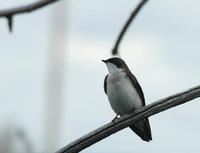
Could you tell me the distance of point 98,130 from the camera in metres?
3.90

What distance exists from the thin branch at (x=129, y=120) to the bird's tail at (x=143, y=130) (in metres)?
2.08

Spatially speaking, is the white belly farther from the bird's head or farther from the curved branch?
the curved branch

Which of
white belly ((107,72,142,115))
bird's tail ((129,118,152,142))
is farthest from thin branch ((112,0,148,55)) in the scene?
white belly ((107,72,142,115))

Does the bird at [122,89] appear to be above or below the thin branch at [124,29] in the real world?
below

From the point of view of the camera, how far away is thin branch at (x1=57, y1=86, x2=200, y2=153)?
382cm

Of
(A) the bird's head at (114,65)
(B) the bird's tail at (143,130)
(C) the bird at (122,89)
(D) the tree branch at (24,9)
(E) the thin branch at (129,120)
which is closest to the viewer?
(E) the thin branch at (129,120)

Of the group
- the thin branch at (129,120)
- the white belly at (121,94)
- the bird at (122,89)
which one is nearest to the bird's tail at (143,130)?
the bird at (122,89)

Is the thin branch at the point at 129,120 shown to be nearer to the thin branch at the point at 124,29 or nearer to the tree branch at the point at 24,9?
the thin branch at the point at 124,29

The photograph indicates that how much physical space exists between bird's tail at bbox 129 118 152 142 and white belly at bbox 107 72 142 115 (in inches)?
12.6

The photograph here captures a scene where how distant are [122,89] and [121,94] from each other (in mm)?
66

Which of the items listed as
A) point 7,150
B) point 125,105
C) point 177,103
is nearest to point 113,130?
point 177,103

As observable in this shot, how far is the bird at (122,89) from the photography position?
22.0 ft

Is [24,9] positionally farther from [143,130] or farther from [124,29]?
[143,130]

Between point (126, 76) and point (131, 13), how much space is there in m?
2.73
